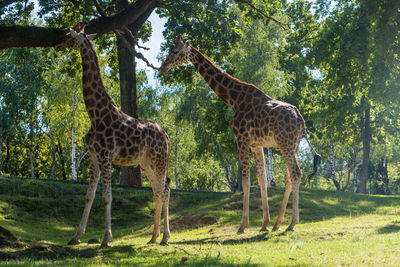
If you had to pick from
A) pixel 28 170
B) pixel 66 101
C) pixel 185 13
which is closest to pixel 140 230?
pixel 185 13

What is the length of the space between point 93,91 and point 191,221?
693 centimetres

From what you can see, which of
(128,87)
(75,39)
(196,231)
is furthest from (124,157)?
(128,87)

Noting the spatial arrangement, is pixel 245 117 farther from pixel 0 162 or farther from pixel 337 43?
pixel 0 162

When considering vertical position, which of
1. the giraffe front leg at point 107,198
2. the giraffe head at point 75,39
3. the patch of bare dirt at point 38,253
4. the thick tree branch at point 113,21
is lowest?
the patch of bare dirt at point 38,253

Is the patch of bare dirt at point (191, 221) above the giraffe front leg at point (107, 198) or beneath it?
beneath

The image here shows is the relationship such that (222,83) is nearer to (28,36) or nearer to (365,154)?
(28,36)

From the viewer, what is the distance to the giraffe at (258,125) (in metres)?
11.9

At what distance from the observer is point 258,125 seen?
12367 millimetres

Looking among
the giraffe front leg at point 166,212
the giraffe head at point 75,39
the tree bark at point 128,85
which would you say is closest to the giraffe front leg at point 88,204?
the giraffe front leg at point 166,212

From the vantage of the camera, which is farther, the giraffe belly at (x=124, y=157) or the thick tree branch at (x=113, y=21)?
A: the thick tree branch at (x=113, y=21)

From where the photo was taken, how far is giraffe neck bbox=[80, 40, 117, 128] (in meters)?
11.1

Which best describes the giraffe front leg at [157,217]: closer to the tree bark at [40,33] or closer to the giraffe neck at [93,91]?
Result: the giraffe neck at [93,91]

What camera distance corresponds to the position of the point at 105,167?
1047cm

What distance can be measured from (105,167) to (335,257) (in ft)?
18.6
